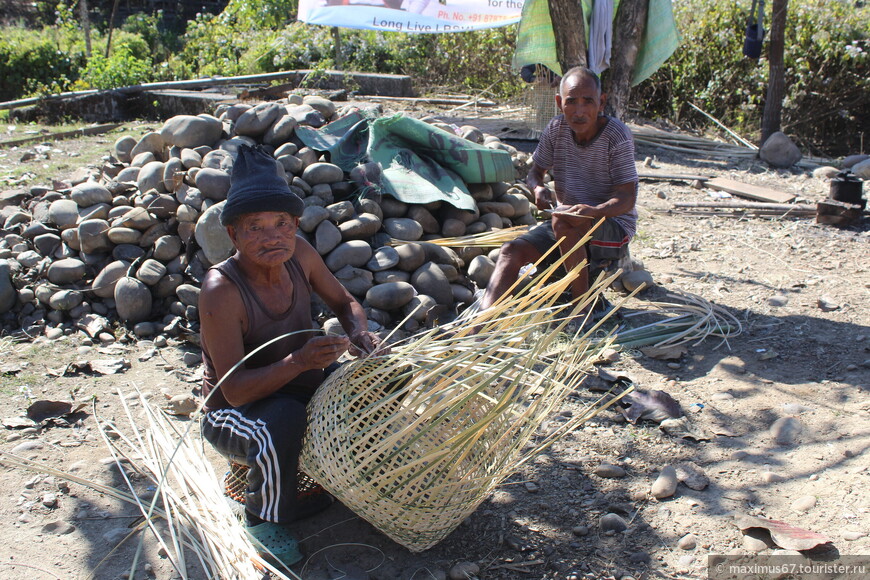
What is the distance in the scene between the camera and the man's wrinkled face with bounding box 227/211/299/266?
2291 millimetres

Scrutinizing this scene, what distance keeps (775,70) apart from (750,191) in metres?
2.36

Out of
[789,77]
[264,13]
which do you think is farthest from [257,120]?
[264,13]

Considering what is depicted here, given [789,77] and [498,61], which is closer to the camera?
[789,77]

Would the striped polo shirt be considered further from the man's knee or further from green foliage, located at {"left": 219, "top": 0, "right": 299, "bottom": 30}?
green foliage, located at {"left": 219, "top": 0, "right": 299, "bottom": 30}

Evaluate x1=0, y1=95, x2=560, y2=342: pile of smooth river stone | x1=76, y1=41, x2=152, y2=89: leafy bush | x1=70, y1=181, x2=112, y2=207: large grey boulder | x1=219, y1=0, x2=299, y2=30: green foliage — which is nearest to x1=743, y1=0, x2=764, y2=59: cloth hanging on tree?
x1=0, y1=95, x2=560, y2=342: pile of smooth river stone

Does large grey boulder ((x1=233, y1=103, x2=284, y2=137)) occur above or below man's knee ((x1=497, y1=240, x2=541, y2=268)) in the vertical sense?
above

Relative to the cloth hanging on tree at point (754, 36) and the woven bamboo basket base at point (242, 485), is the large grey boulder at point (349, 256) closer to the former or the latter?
the woven bamboo basket base at point (242, 485)

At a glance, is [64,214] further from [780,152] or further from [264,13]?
[264,13]

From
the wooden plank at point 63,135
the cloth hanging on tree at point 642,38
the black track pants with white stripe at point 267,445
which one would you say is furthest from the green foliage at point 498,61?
the black track pants with white stripe at point 267,445

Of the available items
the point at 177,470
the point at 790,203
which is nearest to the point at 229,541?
the point at 177,470

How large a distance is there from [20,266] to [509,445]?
358cm

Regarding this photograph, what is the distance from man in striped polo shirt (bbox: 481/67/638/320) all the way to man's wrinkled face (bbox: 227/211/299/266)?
1.62m

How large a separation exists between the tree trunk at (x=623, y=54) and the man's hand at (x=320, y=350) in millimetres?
3206

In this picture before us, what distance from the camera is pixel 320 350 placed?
7.02ft
